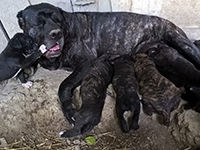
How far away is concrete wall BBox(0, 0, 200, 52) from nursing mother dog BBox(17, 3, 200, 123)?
0.79 feet

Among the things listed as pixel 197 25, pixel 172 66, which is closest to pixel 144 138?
pixel 172 66

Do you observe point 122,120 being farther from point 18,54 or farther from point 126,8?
point 126,8

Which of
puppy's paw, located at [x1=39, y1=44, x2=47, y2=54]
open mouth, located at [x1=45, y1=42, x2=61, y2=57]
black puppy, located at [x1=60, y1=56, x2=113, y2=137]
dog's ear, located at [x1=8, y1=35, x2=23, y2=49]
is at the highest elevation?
dog's ear, located at [x1=8, y1=35, x2=23, y2=49]

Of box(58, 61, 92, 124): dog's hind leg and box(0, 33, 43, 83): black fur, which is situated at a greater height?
box(0, 33, 43, 83): black fur

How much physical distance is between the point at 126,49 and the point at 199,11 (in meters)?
1.25

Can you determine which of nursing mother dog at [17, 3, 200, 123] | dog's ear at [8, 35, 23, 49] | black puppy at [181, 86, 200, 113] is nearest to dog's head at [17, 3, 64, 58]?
nursing mother dog at [17, 3, 200, 123]

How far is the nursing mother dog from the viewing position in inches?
101

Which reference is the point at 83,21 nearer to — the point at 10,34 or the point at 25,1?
the point at 25,1

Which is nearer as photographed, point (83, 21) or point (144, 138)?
point (144, 138)

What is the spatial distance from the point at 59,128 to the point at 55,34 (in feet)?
3.41

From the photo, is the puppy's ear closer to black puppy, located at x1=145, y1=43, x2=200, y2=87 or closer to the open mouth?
the open mouth

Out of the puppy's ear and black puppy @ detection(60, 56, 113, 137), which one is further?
the puppy's ear

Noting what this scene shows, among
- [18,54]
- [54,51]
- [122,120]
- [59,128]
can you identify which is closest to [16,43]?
[18,54]

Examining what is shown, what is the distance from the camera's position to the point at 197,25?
3496mm
